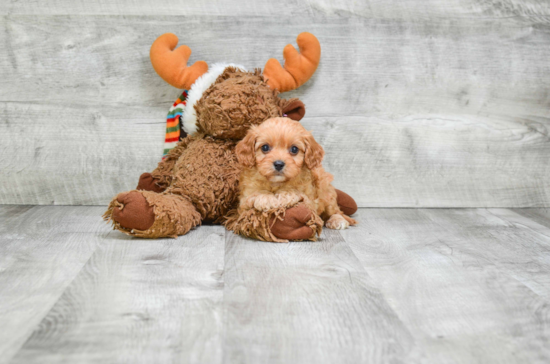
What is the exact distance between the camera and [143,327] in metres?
0.95

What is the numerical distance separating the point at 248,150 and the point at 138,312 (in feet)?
2.29

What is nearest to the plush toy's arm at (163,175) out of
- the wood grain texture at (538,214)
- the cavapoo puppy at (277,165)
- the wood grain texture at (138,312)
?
the cavapoo puppy at (277,165)

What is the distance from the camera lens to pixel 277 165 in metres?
1.53

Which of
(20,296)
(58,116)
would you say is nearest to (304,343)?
(20,296)

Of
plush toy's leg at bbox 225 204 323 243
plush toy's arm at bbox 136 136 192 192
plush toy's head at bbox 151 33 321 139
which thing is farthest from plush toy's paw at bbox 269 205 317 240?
plush toy's arm at bbox 136 136 192 192

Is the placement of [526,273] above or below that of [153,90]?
below

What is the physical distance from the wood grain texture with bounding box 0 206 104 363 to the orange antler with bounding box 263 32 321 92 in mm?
854

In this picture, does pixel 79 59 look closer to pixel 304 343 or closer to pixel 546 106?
pixel 304 343

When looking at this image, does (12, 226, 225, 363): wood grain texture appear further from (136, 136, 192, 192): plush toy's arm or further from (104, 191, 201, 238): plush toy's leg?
(136, 136, 192, 192): plush toy's arm

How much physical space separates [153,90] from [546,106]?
67.8 inches

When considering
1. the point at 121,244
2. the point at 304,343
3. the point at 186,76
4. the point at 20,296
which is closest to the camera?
the point at 304,343

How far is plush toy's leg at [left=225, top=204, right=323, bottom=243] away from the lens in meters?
1.53

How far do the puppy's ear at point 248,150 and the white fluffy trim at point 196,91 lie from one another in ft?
1.08

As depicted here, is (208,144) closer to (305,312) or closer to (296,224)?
(296,224)
